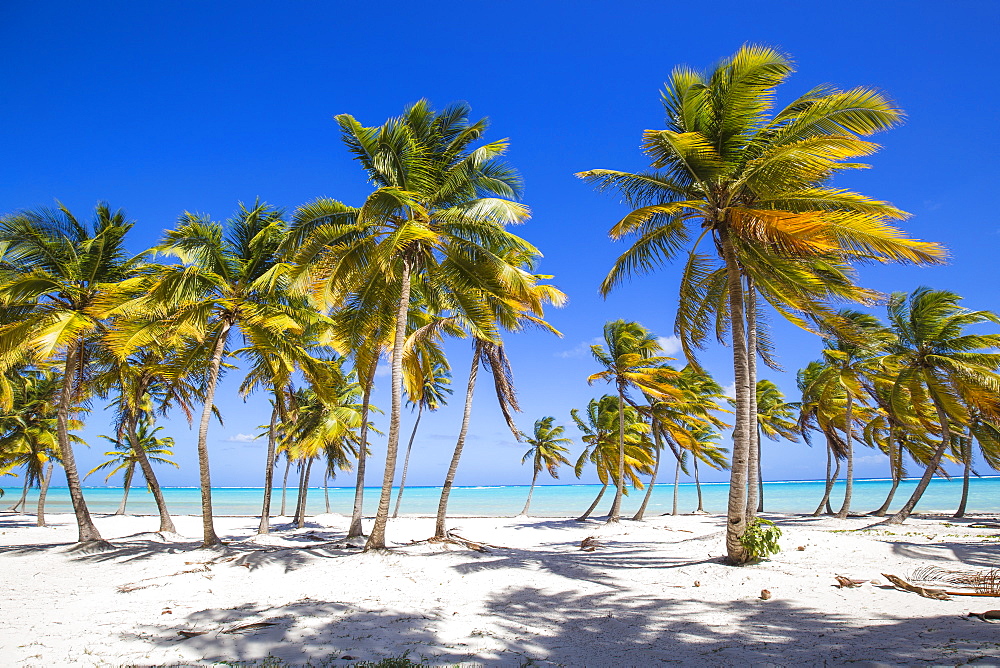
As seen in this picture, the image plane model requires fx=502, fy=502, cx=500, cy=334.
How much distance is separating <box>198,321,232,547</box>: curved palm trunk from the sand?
0.64 meters

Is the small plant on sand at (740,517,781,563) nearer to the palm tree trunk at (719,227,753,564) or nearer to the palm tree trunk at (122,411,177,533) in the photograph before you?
the palm tree trunk at (719,227,753,564)

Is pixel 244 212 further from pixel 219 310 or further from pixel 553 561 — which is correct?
pixel 553 561

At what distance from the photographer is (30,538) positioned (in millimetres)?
17984

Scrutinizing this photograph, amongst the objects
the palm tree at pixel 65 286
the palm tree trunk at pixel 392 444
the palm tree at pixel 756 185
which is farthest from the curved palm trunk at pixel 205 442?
the palm tree at pixel 756 185

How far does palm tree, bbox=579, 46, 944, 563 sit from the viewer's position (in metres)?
8.23

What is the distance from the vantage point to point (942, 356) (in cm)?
1598

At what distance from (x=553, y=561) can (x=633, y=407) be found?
14.7 metres

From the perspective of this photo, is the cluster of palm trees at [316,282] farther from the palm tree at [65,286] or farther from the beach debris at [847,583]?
the beach debris at [847,583]

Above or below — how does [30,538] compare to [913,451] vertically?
below

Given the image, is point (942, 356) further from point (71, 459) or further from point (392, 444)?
point (71, 459)

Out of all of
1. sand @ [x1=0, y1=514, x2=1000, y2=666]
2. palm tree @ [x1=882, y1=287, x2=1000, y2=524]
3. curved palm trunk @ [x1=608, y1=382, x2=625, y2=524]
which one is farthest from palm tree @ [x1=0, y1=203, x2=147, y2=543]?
palm tree @ [x1=882, y1=287, x2=1000, y2=524]

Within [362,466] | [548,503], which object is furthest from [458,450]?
[548,503]

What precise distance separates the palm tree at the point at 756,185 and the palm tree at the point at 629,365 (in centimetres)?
1107

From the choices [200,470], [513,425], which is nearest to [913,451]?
[513,425]
